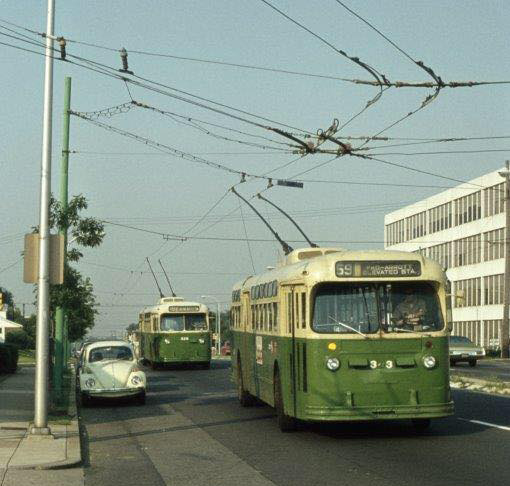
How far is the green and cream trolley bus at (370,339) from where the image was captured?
1586 centimetres

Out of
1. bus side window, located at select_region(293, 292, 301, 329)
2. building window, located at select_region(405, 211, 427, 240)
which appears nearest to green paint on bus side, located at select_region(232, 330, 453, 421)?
bus side window, located at select_region(293, 292, 301, 329)

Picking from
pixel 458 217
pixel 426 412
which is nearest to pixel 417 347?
pixel 426 412

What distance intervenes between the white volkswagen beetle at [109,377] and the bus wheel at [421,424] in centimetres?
890

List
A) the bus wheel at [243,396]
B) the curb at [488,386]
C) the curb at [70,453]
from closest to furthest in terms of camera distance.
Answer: the curb at [70,453], the bus wheel at [243,396], the curb at [488,386]

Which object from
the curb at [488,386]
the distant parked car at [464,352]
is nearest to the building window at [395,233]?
the distant parked car at [464,352]

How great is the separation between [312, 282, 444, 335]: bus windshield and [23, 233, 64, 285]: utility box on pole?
4.09 meters

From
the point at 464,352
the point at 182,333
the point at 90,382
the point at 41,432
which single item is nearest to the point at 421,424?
the point at 41,432

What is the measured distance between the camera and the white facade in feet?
264

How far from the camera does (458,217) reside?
8831cm

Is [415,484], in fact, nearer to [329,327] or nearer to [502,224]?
[329,327]

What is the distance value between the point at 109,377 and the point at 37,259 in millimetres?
7735

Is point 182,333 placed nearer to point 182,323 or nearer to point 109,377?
point 182,323

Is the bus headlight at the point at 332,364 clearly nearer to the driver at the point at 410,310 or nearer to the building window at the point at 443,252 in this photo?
the driver at the point at 410,310

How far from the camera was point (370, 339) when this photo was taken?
15.9 m
